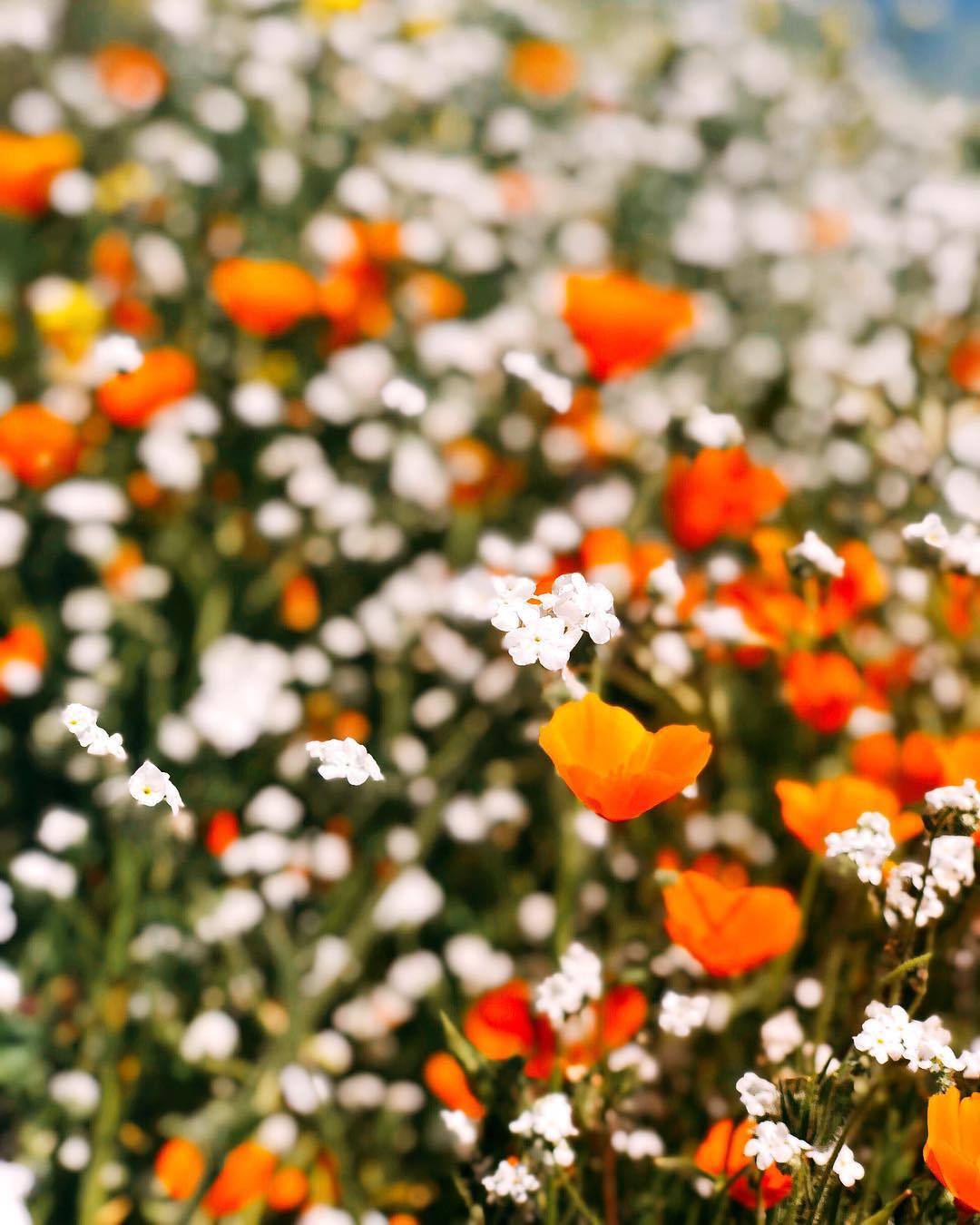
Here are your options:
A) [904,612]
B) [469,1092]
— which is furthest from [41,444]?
[904,612]

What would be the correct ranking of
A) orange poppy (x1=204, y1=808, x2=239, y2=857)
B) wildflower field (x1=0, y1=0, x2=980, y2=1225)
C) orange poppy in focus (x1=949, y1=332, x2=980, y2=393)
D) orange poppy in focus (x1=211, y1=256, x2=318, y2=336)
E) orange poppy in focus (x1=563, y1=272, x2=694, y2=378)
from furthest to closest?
1. orange poppy in focus (x1=949, y1=332, x2=980, y2=393)
2. orange poppy in focus (x1=211, y1=256, x2=318, y2=336)
3. orange poppy in focus (x1=563, y1=272, x2=694, y2=378)
4. orange poppy (x1=204, y1=808, x2=239, y2=857)
5. wildflower field (x1=0, y1=0, x2=980, y2=1225)

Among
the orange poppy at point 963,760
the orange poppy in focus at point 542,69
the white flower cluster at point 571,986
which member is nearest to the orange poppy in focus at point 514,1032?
the white flower cluster at point 571,986

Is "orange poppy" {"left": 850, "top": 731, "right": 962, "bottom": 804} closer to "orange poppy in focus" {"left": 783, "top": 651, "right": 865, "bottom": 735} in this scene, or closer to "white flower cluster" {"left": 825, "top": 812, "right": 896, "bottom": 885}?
"orange poppy in focus" {"left": 783, "top": 651, "right": 865, "bottom": 735}

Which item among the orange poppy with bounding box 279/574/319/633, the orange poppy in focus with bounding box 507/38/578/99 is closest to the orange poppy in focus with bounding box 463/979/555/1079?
the orange poppy with bounding box 279/574/319/633

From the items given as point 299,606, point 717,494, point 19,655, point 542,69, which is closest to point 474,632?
point 299,606

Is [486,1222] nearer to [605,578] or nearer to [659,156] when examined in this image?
[605,578]

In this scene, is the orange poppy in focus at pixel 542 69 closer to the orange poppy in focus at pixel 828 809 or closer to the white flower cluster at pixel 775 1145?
the orange poppy in focus at pixel 828 809

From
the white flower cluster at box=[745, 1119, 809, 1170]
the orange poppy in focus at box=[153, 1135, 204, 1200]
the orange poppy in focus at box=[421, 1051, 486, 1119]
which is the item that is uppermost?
the white flower cluster at box=[745, 1119, 809, 1170]
